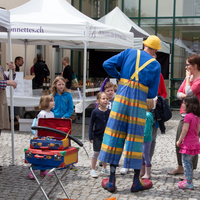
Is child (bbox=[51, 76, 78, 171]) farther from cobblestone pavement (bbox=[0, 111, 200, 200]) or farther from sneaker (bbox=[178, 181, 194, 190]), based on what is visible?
sneaker (bbox=[178, 181, 194, 190])

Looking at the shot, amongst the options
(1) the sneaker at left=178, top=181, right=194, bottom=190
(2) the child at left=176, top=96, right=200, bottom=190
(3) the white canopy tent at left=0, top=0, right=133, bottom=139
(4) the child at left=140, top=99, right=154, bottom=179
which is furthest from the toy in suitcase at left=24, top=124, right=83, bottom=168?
(3) the white canopy tent at left=0, top=0, right=133, bottom=139

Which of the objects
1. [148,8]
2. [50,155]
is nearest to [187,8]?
[148,8]

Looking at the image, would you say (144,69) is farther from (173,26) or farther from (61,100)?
(173,26)

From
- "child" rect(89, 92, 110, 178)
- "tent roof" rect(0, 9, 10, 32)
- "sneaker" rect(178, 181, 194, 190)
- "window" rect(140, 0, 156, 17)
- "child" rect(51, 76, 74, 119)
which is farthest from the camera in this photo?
"window" rect(140, 0, 156, 17)

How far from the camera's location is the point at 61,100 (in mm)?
5840

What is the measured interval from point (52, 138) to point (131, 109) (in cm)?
100

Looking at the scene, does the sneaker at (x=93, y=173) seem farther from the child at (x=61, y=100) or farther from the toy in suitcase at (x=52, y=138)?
the child at (x=61, y=100)

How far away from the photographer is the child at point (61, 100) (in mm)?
5781

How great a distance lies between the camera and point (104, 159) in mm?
3949

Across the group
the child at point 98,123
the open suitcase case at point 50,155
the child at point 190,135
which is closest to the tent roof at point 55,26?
the child at point 98,123

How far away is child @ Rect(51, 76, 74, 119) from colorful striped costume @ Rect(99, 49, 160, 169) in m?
2.00

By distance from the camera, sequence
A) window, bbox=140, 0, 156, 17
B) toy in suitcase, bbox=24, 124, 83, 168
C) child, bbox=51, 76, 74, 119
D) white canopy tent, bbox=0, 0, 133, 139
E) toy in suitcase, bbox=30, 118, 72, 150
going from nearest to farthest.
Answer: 1. toy in suitcase, bbox=24, 124, 83, 168
2. toy in suitcase, bbox=30, 118, 72, 150
3. child, bbox=51, 76, 74, 119
4. white canopy tent, bbox=0, 0, 133, 139
5. window, bbox=140, 0, 156, 17

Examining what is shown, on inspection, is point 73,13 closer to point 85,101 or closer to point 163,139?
point 85,101

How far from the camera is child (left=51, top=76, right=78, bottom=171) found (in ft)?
19.0
